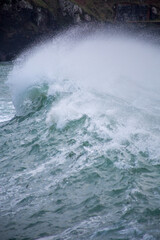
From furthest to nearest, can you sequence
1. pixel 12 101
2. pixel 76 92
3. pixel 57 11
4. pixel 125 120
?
pixel 57 11 → pixel 12 101 → pixel 76 92 → pixel 125 120

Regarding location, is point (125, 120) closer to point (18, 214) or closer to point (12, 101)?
point (18, 214)

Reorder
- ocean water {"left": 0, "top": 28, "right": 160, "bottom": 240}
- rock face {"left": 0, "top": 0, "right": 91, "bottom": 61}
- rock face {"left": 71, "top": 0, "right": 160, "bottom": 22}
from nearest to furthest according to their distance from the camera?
ocean water {"left": 0, "top": 28, "right": 160, "bottom": 240} < rock face {"left": 0, "top": 0, "right": 91, "bottom": 61} < rock face {"left": 71, "top": 0, "right": 160, "bottom": 22}

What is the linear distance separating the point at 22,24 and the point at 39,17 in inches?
207

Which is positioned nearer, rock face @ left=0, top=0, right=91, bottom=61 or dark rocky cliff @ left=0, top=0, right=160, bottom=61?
rock face @ left=0, top=0, right=91, bottom=61

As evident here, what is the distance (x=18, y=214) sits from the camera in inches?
163

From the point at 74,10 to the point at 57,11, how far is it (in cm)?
547

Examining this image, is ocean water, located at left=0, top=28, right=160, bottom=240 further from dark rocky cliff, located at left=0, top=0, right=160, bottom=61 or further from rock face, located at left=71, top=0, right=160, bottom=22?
rock face, located at left=71, top=0, right=160, bottom=22

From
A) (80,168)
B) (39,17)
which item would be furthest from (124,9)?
(80,168)

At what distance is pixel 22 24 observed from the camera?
2271 inches

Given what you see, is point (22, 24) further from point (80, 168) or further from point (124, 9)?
point (80, 168)

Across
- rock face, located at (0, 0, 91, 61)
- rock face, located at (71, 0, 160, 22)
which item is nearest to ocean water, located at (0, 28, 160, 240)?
rock face, located at (0, 0, 91, 61)

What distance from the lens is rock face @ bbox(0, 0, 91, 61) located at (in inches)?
2156

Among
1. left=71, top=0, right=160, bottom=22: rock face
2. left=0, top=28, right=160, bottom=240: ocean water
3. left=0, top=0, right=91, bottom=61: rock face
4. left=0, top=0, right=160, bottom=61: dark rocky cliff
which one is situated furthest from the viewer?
left=71, top=0, right=160, bottom=22: rock face

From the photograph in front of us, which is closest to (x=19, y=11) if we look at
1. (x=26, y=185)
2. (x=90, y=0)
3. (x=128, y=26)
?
(x=128, y=26)
